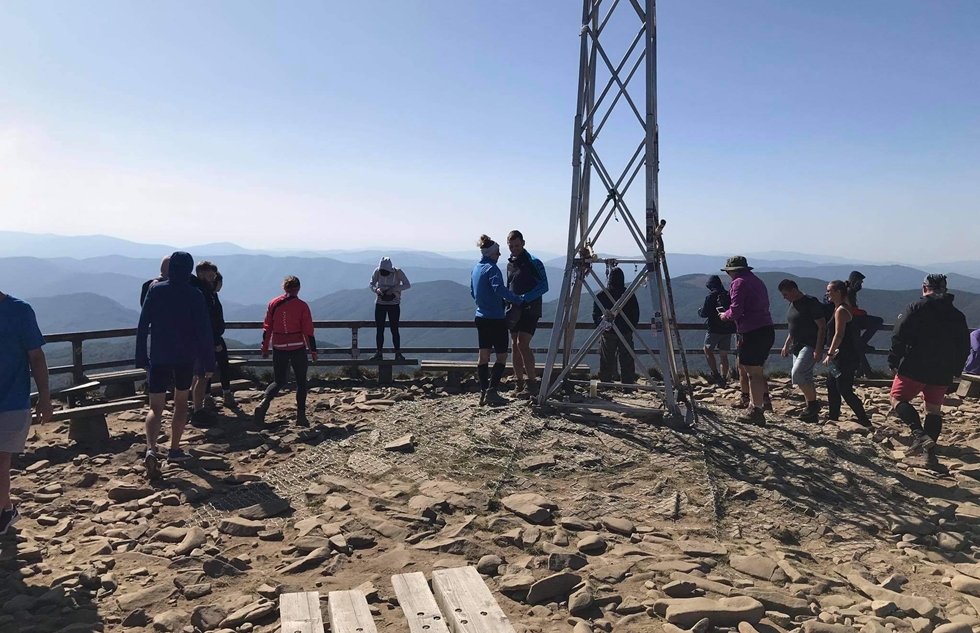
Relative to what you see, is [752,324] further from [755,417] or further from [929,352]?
[929,352]

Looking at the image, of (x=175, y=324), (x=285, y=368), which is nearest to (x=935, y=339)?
(x=285, y=368)

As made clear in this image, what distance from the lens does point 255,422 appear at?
28.2ft

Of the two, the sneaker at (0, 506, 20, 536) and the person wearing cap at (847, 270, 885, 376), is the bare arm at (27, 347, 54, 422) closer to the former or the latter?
the sneaker at (0, 506, 20, 536)

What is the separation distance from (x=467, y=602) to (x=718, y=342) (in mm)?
8449

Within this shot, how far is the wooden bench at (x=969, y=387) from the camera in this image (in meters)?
9.97

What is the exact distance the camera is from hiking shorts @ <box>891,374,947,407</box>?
6.85 m

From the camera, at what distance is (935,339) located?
670cm

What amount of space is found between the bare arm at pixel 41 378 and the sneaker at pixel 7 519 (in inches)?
31.0

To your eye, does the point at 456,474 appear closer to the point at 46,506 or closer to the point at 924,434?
the point at 46,506

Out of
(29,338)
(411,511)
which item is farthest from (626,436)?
(29,338)

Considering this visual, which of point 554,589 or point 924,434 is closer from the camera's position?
point 554,589

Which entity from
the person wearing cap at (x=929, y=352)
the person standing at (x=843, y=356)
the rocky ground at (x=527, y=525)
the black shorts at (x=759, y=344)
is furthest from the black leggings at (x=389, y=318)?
the person wearing cap at (x=929, y=352)

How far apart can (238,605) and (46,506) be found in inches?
120

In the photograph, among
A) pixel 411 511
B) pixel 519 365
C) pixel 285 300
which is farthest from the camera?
pixel 519 365
